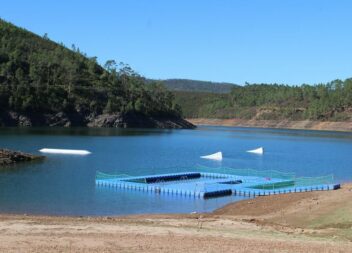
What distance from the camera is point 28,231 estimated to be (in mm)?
22016

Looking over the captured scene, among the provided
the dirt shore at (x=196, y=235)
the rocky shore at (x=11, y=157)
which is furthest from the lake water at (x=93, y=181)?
the dirt shore at (x=196, y=235)

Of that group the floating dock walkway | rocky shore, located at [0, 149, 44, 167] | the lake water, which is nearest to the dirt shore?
the lake water

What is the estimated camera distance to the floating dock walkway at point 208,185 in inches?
1804

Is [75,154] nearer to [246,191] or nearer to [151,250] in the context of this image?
[246,191]

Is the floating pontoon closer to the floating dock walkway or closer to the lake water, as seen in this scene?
the floating dock walkway

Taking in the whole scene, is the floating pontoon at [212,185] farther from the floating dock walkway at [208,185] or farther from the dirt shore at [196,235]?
the dirt shore at [196,235]

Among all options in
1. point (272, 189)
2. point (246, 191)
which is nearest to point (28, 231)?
point (246, 191)

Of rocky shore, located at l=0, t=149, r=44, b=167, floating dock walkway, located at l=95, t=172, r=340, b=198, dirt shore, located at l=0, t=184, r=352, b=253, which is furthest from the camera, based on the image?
rocky shore, located at l=0, t=149, r=44, b=167

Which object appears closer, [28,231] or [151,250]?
[151,250]

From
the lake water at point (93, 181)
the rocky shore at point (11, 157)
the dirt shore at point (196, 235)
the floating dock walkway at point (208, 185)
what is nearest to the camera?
the dirt shore at point (196, 235)

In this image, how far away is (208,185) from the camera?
4900 cm

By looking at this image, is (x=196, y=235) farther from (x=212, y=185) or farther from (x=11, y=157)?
(x=11, y=157)

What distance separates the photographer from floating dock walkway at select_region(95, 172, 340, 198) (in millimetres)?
45812

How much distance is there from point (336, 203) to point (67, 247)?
20665 mm
